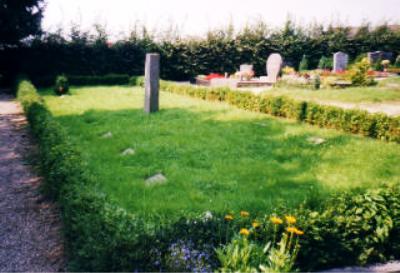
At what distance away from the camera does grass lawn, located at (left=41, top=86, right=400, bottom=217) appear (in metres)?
5.69

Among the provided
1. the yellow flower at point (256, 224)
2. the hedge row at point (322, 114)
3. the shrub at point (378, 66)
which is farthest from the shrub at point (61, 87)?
the shrub at point (378, 66)

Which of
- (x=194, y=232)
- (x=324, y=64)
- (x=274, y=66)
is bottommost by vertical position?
(x=194, y=232)

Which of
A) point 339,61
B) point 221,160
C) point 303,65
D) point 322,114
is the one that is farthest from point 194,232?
point 303,65

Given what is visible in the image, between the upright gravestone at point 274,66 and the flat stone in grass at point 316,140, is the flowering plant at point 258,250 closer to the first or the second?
the flat stone in grass at point 316,140

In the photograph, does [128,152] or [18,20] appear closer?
[128,152]

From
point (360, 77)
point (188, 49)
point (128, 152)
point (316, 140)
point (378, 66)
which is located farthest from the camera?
point (188, 49)

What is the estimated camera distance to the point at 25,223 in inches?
204

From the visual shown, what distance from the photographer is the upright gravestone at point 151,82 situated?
1245 cm

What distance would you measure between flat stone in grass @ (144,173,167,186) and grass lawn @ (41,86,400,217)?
0.33 ft

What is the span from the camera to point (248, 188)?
6059mm

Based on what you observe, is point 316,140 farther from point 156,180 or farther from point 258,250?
point 258,250

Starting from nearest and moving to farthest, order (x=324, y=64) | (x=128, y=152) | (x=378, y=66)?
(x=128, y=152) < (x=378, y=66) < (x=324, y=64)

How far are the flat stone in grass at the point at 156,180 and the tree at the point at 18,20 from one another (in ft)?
67.2

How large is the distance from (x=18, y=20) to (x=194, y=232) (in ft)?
77.0
